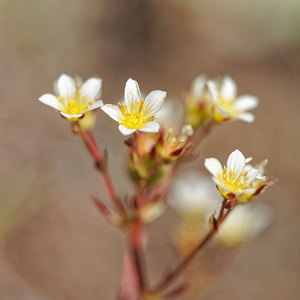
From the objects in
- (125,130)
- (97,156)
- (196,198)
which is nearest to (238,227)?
(196,198)

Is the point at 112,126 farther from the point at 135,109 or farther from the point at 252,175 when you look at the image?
the point at 252,175

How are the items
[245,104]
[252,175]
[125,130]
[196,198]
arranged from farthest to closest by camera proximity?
[196,198] < [245,104] < [252,175] < [125,130]

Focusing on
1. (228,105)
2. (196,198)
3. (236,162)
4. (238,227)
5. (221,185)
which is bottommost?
(238,227)

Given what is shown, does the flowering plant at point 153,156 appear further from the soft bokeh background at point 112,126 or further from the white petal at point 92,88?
the soft bokeh background at point 112,126

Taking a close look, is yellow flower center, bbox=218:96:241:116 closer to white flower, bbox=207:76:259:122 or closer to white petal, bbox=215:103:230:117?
white flower, bbox=207:76:259:122

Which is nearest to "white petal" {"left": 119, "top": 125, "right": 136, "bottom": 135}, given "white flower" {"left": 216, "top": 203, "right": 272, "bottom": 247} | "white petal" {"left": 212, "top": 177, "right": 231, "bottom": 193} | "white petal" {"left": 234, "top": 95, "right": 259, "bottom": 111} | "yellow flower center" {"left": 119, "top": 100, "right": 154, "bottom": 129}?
"yellow flower center" {"left": 119, "top": 100, "right": 154, "bottom": 129}

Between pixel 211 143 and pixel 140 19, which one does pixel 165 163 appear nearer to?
pixel 211 143

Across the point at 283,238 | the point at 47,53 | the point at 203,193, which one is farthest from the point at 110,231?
the point at 47,53
